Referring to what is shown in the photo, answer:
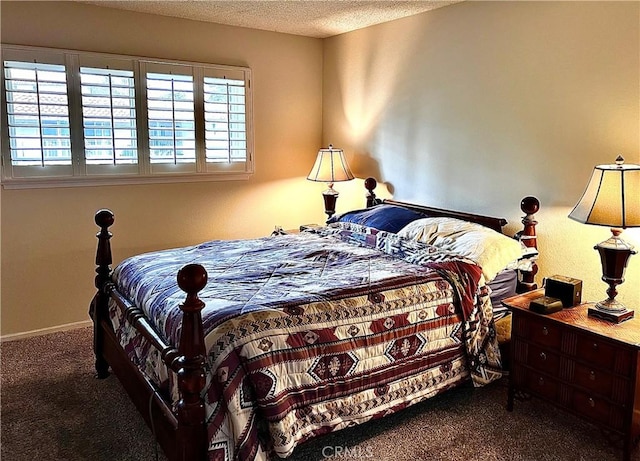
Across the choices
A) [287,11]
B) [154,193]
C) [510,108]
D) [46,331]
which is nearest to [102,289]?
[46,331]

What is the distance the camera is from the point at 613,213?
228cm

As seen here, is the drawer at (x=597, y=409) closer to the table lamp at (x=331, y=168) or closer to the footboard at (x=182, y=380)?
the footboard at (x=182, y=380)

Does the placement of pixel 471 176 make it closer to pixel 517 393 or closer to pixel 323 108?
pixel 517 393

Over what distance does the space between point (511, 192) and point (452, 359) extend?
48.0 inches

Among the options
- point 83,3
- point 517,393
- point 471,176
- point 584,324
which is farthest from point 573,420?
point 83,3

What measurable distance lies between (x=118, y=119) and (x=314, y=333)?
2.55m

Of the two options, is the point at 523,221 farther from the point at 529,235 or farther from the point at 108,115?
the point at 108,115

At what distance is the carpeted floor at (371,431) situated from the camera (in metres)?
2.32

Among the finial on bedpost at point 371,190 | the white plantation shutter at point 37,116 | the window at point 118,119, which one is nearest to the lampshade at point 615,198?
the finial on bedpost at point 371,190

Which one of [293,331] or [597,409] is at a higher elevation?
[293,331]

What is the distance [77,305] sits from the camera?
12.9 ft

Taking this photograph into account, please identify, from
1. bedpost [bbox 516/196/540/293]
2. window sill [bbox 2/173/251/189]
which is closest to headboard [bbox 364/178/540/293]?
bedpost [bbox 516/196/540/293]

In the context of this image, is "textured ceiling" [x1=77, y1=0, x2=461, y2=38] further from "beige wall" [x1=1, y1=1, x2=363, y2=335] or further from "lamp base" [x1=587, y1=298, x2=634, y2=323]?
"lamp base" [x1=587, y1=298, x2=634, y2=323]

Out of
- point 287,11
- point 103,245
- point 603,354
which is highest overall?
point 287,11
